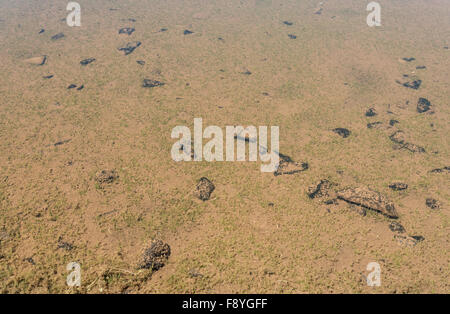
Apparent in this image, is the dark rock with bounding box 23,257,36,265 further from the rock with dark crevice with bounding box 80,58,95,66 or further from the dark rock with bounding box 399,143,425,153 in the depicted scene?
the dark rock with bounding box 399,143,425,153

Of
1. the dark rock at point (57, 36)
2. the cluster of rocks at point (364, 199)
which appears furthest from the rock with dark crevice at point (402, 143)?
the dark rock at point (57, 36)

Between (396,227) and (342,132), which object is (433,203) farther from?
(342,132)

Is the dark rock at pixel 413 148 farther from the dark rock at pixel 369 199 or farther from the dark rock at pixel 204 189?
the dark rock at pixel 204 189

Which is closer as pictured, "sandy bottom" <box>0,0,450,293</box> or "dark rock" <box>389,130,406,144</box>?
"sandy bottom" <box>0,0,450,293</box>

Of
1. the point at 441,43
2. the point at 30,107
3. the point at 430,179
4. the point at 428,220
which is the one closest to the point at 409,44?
the point at 441,43

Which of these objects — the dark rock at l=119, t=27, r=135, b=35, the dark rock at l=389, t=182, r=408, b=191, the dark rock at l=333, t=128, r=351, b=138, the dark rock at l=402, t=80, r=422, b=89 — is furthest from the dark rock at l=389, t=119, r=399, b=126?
the dark rock at l=119, t=27, r=135, b=35

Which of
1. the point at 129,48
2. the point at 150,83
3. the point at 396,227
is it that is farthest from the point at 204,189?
the point at 129,48
